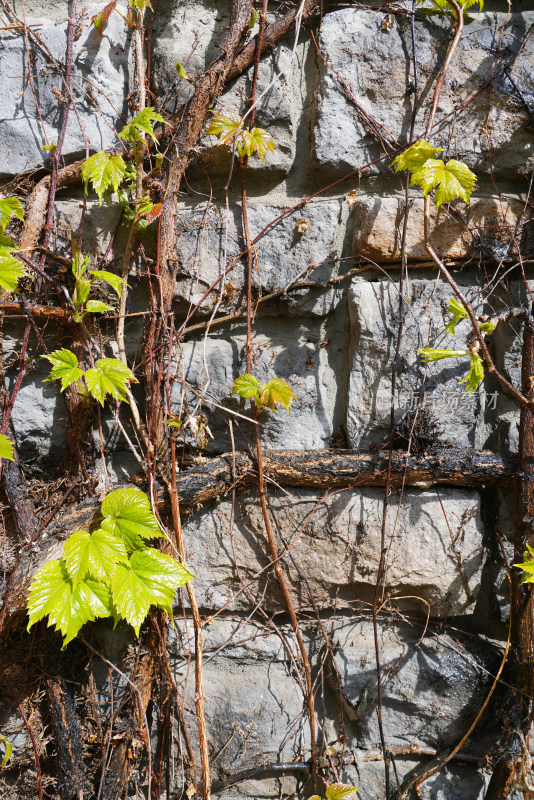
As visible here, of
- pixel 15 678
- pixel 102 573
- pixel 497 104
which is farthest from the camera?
pixel 497 104

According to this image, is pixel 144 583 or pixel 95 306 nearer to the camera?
pixel 144 583

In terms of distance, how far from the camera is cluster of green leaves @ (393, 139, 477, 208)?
134cm

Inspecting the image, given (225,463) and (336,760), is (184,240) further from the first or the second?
(336,760)

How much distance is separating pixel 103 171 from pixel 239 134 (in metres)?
0.39

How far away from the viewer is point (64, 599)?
1223mm

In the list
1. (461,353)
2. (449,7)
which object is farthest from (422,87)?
(461,353)

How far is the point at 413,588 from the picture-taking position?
61.2 inches

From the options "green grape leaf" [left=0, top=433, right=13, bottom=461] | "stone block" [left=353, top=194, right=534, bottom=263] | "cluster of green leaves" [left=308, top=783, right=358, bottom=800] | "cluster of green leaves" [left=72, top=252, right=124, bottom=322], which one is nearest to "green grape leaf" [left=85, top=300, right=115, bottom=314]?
"cluster of green leaves" [left=72, top=252, right=124, bottom=322]

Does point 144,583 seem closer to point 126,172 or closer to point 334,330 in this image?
point 334,330

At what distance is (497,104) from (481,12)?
289 millimetres

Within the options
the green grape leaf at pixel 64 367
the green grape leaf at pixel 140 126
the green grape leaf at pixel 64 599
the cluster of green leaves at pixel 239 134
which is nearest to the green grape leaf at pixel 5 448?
the green grape leaf at pixel 64 367

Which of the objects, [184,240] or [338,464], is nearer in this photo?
[338,464]

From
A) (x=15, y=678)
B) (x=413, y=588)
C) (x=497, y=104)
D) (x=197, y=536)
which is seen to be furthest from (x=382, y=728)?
(x=497, y=104)

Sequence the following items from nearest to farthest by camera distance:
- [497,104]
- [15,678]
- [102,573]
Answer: [102,573], [15,678], [497,104]
